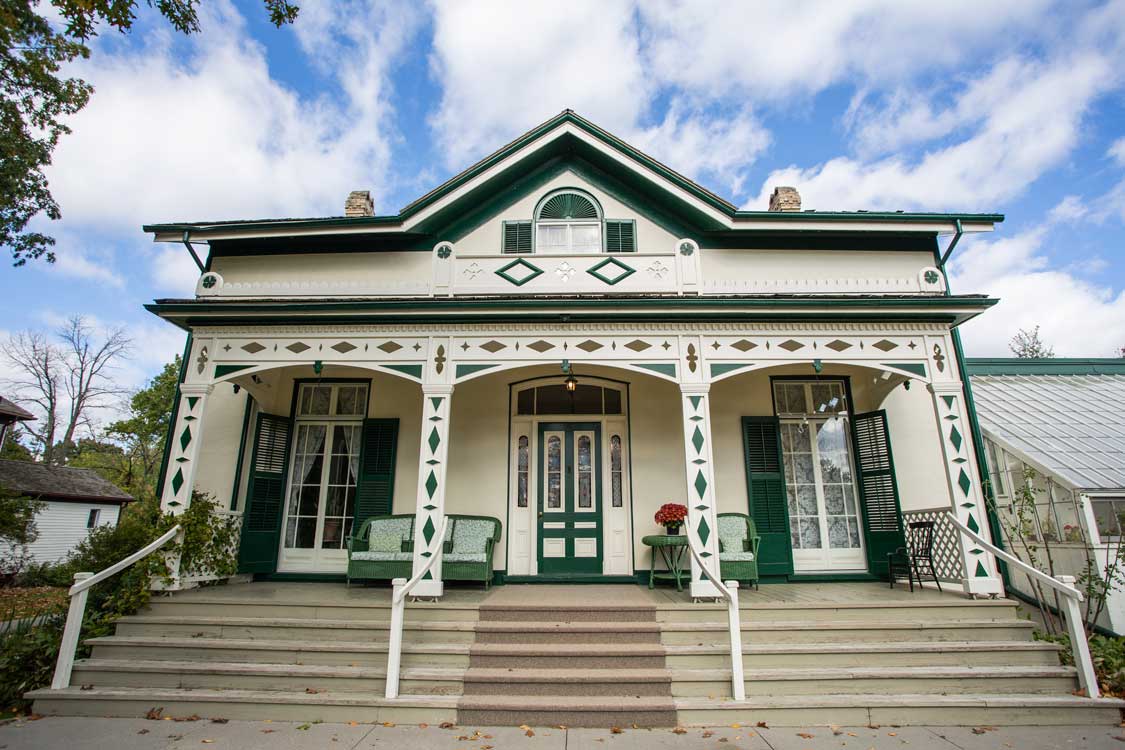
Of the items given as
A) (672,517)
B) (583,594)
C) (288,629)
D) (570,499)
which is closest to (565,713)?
(583,594)

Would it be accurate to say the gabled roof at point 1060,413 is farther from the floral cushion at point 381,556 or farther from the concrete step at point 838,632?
the floral cushion at point 381,556

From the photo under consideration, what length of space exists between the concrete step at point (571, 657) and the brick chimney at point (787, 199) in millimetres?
7441

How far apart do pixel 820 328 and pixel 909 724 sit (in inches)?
164

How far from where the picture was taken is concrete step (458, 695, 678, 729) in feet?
14.3

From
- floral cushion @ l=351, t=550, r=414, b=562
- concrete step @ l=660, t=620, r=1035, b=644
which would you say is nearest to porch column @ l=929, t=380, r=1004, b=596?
concrete step @ l=660, t=620, r=1035, b=644

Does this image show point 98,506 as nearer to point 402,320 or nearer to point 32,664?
point 32,664

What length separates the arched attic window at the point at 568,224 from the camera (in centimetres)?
844

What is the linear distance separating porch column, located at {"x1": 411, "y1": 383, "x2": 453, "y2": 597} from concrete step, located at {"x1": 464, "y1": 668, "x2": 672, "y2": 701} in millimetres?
1441

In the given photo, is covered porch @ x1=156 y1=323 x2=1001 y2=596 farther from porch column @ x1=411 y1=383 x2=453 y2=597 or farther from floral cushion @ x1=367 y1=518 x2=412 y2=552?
floral cushion @ x1=367 y1=518 x2=412 y2=552

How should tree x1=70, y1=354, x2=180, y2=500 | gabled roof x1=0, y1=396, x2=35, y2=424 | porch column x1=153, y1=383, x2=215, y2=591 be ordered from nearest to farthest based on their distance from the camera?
porch column x1=153, y1=383, x2=215, y2=591 < gabled roof x1=0, y1=396, x2=35, y2=424 < tree x1=70, y1=354, x2=180, y2=500

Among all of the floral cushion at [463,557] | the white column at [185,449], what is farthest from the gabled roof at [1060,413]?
the white column at [185,449]

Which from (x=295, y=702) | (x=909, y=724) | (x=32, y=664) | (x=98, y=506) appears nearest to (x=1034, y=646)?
(x=909, y=724)

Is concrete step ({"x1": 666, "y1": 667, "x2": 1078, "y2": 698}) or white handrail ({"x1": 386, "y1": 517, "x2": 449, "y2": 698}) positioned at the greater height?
white handrail ({"x1": 386, "y1": 517, "x2": 449, "y2": 698})

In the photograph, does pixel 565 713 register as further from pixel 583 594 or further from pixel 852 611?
pixel 852 611
